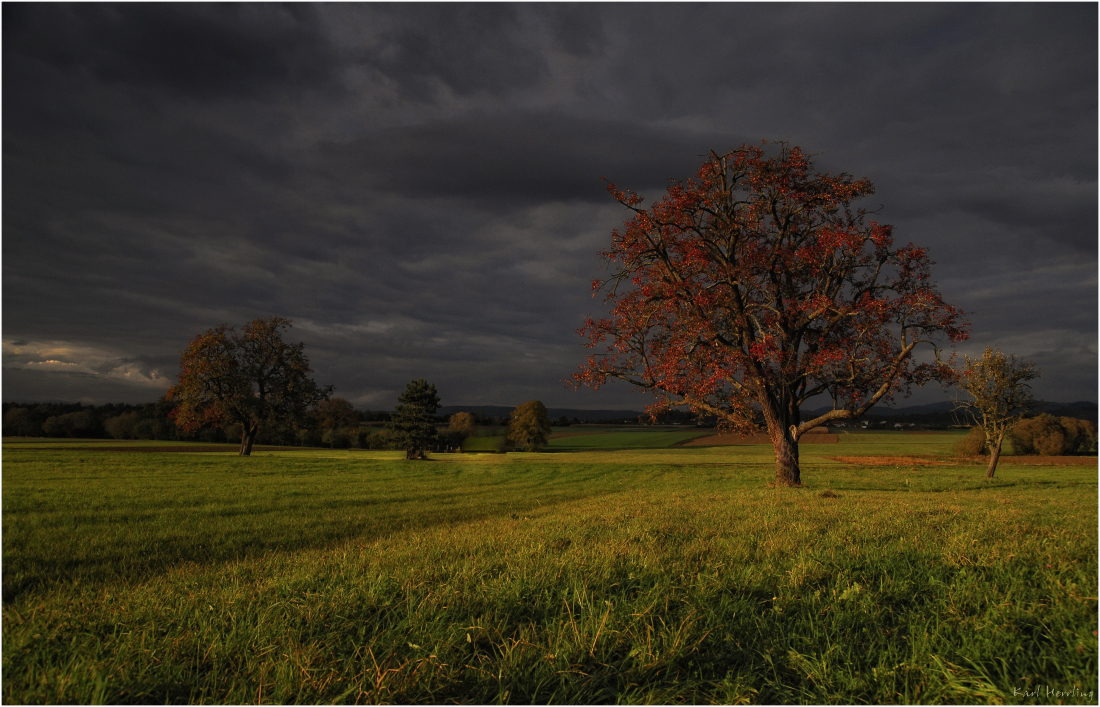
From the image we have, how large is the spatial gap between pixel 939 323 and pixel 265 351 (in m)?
51.8

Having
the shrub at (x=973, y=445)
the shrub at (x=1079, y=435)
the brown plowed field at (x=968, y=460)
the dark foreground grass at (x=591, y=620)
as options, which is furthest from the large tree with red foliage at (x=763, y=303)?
the shrub at (x=1079, y=435)

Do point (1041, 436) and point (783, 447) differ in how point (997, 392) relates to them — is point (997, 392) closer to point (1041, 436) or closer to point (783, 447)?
point (783, 447)

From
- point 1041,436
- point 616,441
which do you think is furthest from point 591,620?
point 616,441

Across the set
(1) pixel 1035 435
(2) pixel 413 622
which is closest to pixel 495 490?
(2) pixel 413 622

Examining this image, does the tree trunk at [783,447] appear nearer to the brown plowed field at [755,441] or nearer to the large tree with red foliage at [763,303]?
the large tree with red foliage at [763,303]

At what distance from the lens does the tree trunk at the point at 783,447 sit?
64.0 ft

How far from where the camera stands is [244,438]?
48.8 m

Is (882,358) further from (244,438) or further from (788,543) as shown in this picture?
(244,438)

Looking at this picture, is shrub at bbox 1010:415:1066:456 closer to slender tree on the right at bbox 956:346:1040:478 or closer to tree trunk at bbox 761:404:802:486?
slender tree on the right at bbox 956:346:1040:478

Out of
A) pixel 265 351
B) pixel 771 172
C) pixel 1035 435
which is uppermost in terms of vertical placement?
pixel 771 172

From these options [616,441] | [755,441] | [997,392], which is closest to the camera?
[997,392]

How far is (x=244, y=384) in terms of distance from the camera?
47562 mm

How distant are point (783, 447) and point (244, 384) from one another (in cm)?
4670

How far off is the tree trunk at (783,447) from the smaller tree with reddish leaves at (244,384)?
143 feet
